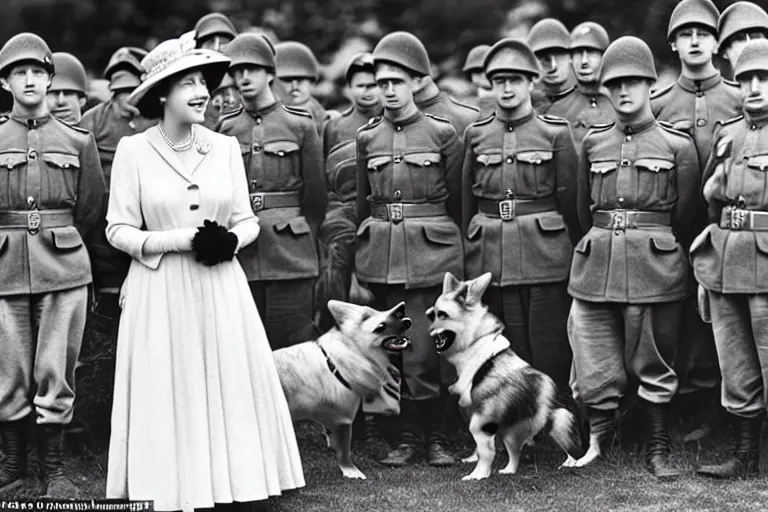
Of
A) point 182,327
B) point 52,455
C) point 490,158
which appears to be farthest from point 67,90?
point 182,327

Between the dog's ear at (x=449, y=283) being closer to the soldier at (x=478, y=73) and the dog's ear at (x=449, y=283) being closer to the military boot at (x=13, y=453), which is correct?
the military boot at (x=13, y=453)

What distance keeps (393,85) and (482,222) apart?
3.27 ft

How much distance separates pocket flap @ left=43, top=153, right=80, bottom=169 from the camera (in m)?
8.07

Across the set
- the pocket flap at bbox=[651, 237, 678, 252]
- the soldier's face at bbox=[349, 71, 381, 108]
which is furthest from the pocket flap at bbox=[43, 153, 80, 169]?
the pocket flap at bbox=[651, 237, 678, 252]

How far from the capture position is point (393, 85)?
8.67 meters

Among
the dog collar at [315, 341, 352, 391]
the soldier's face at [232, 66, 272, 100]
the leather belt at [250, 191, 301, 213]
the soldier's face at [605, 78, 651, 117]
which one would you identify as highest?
the soldier's face at [232, 66, 272, 100]

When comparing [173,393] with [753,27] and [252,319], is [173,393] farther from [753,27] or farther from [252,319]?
[753,27]

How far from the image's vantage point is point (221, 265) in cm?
721

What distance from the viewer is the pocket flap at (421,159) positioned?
8.64 m

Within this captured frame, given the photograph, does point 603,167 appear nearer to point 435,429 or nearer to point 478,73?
point 435,429

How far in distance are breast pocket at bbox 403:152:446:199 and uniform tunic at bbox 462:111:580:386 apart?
0.19m

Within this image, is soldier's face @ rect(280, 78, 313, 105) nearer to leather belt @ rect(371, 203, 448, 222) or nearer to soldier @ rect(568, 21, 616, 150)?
soldier @ rect(568, 21, 616, 150)

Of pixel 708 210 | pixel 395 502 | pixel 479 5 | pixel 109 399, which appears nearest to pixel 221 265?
pixel 395 502

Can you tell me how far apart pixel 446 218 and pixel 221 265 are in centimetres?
201
